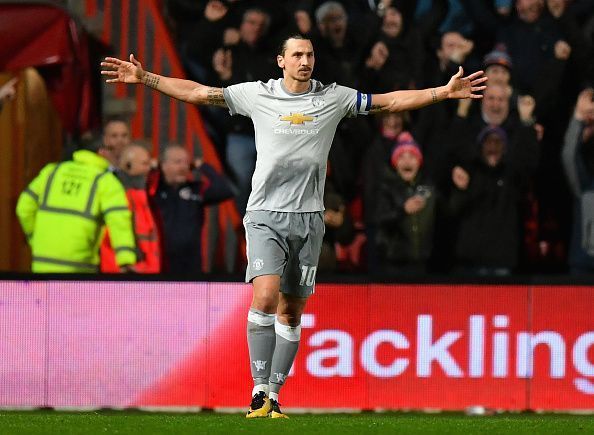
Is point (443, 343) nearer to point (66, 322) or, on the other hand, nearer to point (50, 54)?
point (66, 322)

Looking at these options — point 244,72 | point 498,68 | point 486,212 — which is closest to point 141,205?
point 244,72

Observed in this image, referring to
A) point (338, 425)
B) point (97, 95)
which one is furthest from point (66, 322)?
point (338, 425)

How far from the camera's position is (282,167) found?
811 centimetres

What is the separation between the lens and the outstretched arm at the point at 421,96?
830 cm

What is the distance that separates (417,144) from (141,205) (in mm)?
2421

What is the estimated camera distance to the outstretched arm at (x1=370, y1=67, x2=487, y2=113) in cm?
830

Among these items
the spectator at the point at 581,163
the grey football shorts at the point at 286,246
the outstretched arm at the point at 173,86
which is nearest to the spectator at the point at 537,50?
the spectator at the point at 581,163

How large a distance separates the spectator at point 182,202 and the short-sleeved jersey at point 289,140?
4.32 m

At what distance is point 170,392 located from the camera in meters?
10.9

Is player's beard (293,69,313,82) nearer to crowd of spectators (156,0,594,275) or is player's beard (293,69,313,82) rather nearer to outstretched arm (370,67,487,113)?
outstretched arm (370,67,487,113)

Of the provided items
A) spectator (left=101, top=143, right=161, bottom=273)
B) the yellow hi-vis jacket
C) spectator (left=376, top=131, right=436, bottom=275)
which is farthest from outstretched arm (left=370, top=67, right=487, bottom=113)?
spectator (left=101, top=143, right=161, bottom=273)

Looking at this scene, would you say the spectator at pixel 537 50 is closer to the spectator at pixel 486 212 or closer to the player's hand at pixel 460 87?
the spectator at pixel 486 212

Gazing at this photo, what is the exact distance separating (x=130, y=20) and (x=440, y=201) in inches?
126

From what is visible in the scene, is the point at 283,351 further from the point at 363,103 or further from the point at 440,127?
the point at 440,127
